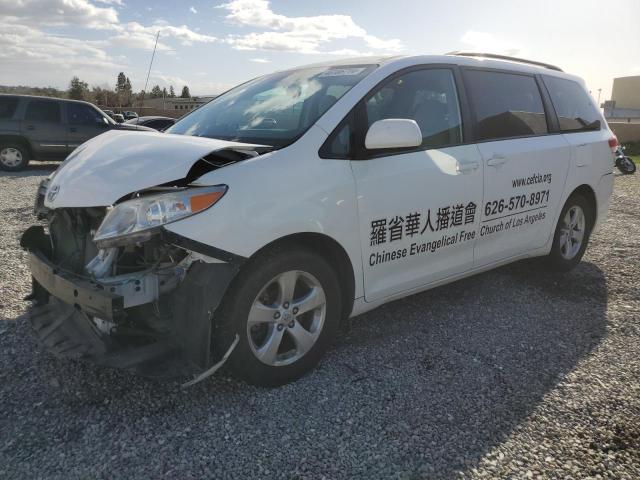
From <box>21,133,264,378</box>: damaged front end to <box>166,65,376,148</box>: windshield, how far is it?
1.84 feet

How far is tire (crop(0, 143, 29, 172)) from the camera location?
499 inches

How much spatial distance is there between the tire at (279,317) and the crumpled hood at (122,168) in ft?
2.04

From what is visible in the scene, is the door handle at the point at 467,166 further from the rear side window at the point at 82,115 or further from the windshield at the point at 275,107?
the rear side window at the point at 82,115

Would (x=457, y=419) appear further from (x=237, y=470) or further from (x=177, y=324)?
(x=177, y=324)

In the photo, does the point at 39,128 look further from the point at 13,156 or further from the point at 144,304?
the point at 144,304

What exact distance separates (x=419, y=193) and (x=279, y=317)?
3.98ft

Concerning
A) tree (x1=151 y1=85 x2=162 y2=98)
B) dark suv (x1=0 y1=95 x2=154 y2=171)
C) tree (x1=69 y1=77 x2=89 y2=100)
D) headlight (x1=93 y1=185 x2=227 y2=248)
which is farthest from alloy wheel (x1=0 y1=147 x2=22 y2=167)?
tree (x1=151 y1=85 x2=162 y2=98)

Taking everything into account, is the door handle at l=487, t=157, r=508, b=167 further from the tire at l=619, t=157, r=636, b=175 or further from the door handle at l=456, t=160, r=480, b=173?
the tire at l=619, t=157, r=636, b=175

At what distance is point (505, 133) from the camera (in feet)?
13.4

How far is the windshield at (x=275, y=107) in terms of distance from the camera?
3145 mm

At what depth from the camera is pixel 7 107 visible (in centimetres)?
1259

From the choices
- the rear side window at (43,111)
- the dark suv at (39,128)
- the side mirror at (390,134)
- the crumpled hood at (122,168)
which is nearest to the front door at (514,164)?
the side mirror at (390,134)

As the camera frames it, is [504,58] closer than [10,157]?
Yes

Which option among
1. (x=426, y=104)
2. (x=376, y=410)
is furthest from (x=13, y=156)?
(x=376, y=410)
